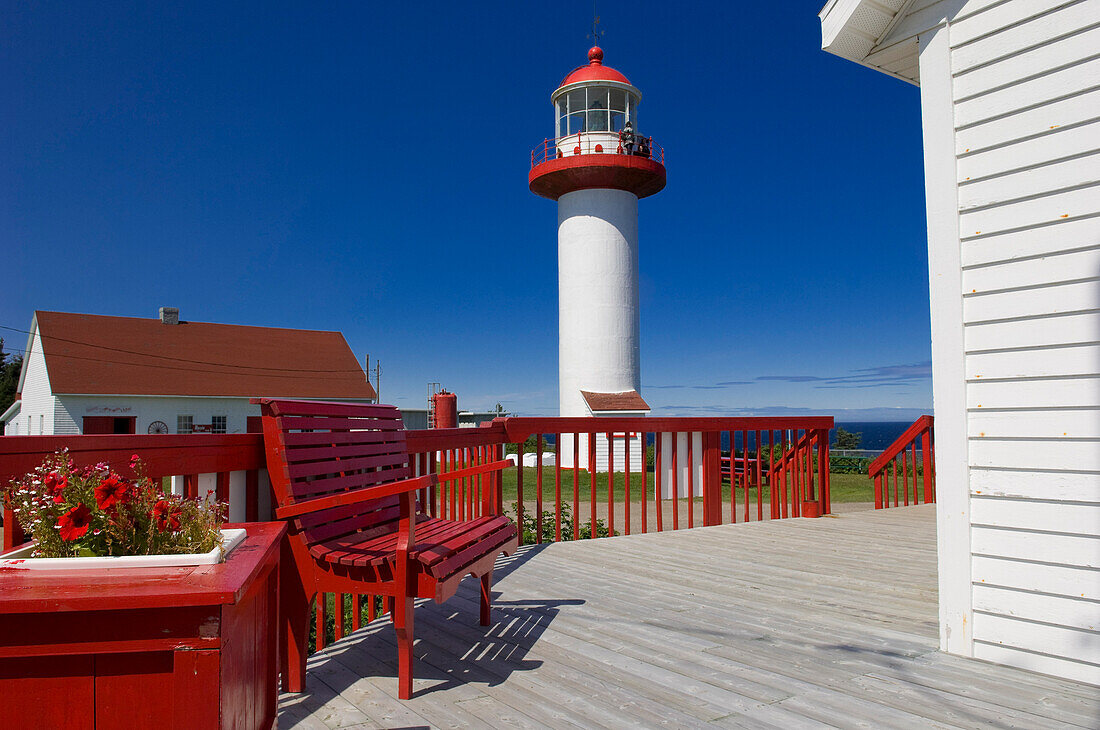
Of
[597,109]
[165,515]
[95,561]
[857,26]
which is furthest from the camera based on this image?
[597,109]

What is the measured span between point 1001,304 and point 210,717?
2.65 metres

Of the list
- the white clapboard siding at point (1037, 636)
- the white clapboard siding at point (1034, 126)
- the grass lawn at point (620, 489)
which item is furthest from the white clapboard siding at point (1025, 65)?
the grass lawn at point (620, 489)

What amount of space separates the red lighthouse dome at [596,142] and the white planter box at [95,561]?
1645 centimetres

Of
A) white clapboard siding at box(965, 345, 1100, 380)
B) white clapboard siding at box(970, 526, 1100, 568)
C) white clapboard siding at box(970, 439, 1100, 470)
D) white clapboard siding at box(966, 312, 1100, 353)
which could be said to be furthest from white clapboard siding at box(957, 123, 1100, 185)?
white clapboard siding at box(970, 526, 1100, 568)

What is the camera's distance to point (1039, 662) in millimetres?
2312

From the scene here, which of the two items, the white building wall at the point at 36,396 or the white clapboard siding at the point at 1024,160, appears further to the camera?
the white building wall at the point at 36,396

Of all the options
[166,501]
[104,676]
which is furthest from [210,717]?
[166,501]

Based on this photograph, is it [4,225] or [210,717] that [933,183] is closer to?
[210,717]

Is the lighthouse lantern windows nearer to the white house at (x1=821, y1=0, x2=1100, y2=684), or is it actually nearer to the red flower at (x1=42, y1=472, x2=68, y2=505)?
the white house at (x1=821, y1=0, x2=1100, y2=684)

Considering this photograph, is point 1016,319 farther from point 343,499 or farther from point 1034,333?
point 343,499

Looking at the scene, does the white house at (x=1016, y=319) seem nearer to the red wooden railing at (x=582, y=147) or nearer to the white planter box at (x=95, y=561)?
the white planter box at (x=95, y=561)

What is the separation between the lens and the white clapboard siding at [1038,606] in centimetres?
221

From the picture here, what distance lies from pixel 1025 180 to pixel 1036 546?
127cm

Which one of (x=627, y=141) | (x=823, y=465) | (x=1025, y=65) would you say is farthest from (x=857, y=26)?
(x=627, y=141)
